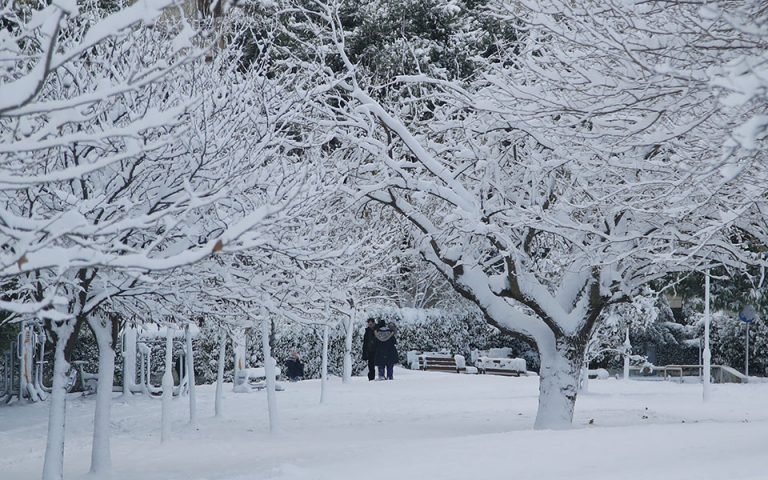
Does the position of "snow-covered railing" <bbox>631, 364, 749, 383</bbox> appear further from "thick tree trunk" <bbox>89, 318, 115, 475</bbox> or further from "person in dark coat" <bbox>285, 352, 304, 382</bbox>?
"thick tree trunk" <bbox>89, 318, 115, 475</bbox>

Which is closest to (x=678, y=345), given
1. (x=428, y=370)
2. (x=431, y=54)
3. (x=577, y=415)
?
(x=428, y=370)

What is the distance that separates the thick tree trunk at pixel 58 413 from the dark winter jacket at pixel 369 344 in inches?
621

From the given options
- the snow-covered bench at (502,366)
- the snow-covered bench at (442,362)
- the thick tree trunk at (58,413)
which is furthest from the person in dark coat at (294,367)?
the thick tree trunk at (58,413)

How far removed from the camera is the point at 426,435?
1425 cm

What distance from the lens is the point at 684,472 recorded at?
7.90m

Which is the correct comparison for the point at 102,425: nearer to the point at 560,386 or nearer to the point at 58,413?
Result: the point at 58,413

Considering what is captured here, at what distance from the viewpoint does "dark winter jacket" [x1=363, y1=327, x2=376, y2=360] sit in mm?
26219

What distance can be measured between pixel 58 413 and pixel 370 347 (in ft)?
52.6

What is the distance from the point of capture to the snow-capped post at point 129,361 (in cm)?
1993

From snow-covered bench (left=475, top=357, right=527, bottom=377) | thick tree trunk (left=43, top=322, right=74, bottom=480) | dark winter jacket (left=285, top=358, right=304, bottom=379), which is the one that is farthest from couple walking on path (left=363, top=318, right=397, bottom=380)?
thick tree trunk (left=43, top=322, right=74, bottom=480)

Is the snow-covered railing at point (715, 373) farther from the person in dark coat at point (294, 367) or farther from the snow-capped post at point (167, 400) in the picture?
the snow-capped post at point (167, 400)

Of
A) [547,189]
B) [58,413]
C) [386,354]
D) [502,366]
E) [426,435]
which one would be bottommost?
[426,435]

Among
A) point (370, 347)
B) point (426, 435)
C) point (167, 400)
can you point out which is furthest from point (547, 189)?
point (370, 347)

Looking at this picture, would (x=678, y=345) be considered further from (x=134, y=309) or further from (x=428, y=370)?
(x=134, y=309)
